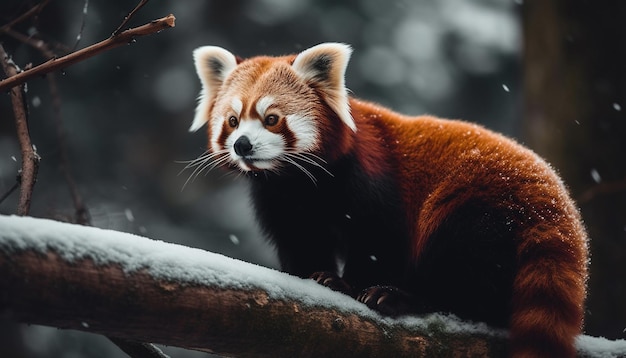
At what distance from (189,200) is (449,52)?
4.08 m

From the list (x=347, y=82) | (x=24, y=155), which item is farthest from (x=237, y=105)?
(x=347, y=82)

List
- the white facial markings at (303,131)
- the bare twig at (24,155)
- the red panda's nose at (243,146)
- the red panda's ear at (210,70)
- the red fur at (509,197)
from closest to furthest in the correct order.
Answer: the bare twig at (24,155)
the red fur at (509,197)
the red panda's nose at (243,146)
the white facial markings at (303,131)
the red panda's ear at (210,70)

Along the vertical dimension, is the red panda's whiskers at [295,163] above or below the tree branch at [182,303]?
above

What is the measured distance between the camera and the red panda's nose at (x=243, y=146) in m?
2.96

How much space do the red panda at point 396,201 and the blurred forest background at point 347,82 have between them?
1.87 meters

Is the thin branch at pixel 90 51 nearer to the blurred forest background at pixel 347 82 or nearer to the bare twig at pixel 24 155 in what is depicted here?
the bare twig at pixel 24 155

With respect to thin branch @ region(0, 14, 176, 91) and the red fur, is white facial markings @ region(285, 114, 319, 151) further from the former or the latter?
thin branch @ region(0, 14, 176, 91)

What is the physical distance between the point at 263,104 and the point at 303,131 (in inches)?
9.1

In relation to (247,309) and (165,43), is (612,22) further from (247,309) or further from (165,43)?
(165,43)

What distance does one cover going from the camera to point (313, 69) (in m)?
3.34

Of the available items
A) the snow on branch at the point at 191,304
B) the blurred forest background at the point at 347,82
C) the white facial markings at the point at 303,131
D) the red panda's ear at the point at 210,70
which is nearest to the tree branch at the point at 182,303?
the snow on branch at the point at 191,304

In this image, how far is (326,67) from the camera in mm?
3332

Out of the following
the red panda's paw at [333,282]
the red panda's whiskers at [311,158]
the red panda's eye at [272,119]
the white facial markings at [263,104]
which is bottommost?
the red panda's paw at [333,282]

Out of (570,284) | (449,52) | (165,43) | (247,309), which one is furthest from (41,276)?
(449,52)
